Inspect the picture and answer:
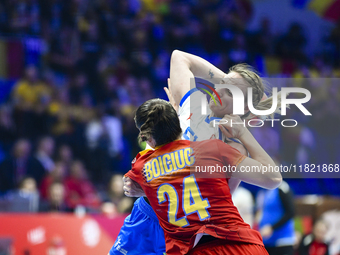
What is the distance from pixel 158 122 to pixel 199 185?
0.42 metres

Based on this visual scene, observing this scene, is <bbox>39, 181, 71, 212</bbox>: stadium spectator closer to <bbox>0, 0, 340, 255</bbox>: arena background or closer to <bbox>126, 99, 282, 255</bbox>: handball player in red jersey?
<bbox>0, 0, 340, 255</bbox>: arena background

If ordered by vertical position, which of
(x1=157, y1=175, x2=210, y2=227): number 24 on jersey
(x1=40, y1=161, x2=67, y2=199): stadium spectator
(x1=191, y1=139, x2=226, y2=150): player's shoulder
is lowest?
(x1=40, y1=161, x2=67, y2=199): stadium spectator

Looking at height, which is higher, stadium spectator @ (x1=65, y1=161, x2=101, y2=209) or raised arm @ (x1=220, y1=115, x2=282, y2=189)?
raised arm @ (x1=220, y1=115, x2=282, y2=189)

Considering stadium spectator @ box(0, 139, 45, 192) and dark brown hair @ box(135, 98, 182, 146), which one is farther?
stadium spectator @ box(0, 139, 45, 192)

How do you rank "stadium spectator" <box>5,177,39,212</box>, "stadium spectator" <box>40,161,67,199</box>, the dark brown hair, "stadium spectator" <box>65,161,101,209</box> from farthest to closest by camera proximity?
"stadium spectator" <box>40,161,67,199</box> < "stadium spectator" <box>65,161,101,209</box> < "stadium spectator" <box>5,177,39,212</box> < the dark brown hair

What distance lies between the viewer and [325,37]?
11.5 m

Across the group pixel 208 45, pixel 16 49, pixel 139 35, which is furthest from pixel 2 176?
pixel 208 45

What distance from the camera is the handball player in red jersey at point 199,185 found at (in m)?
2.21

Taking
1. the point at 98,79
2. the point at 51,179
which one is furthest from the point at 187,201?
the point at 98,79

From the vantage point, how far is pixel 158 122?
2342mm

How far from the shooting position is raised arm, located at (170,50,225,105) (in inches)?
108

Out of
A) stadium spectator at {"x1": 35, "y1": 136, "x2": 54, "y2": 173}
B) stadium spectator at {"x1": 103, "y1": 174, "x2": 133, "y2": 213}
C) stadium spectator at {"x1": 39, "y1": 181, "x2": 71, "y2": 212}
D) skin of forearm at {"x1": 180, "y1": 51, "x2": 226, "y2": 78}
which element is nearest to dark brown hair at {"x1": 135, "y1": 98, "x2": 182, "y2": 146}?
skin of forearm at {"x1": 180, "y1": 51, "x2": 226, "y2": 78}

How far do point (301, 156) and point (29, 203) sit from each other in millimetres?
4650

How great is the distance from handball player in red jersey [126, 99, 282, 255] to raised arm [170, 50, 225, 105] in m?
0.40
